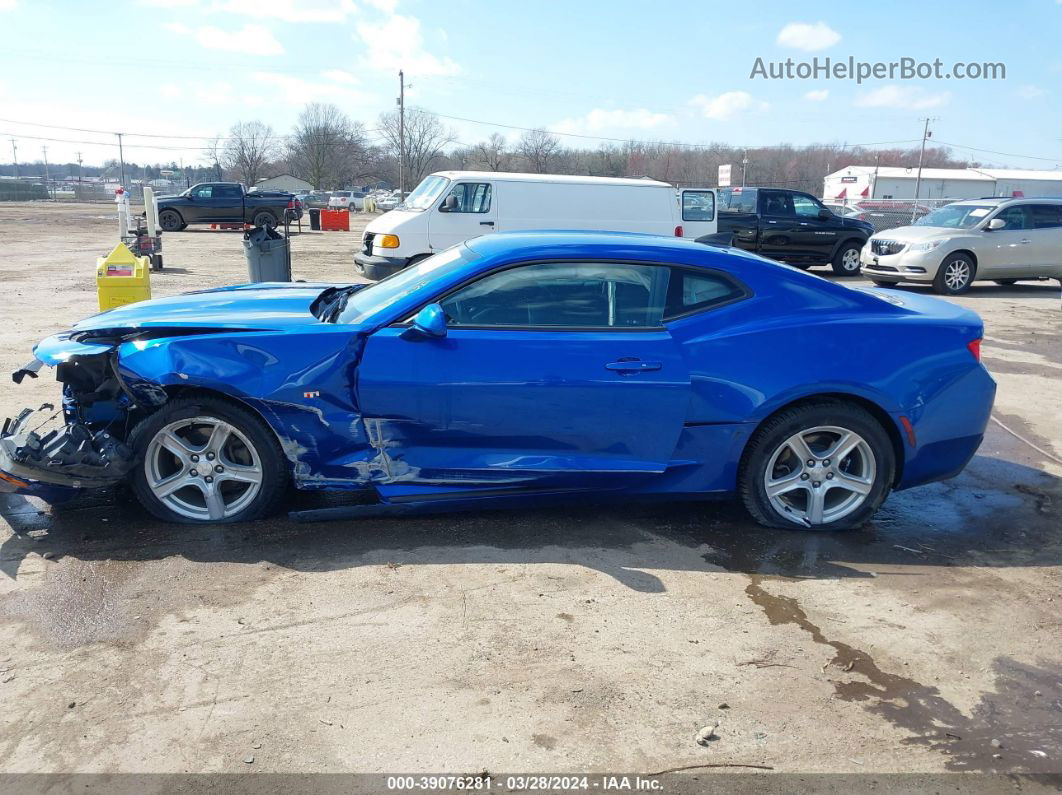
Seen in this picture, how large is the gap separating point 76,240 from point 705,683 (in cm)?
2590

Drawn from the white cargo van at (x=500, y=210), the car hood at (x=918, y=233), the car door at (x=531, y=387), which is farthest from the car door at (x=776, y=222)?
the car door at (x=531, y=387)

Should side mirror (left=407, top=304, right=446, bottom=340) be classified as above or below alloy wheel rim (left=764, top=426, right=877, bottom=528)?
above

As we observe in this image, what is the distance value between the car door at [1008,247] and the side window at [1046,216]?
0.44ft

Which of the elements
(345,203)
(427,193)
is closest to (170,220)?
(427,193)

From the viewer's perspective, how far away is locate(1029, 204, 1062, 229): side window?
15.5m

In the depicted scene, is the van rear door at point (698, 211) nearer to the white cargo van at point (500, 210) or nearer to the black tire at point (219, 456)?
the white cargo van at point (500, 210)

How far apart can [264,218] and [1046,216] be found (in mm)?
24367

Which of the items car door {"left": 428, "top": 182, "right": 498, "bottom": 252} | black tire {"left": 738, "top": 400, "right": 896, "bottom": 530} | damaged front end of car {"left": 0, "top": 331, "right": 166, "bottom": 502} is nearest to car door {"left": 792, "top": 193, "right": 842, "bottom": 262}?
car door {"left": 428, "top": 182, "right": 498, "bottom": 252}

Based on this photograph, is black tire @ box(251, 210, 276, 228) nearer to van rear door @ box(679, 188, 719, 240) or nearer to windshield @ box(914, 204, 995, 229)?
van rear door @ box(679, 188, 719, 240)

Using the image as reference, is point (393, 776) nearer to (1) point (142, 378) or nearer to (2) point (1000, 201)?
(1) point (142, 378)

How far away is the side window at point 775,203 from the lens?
17406mm

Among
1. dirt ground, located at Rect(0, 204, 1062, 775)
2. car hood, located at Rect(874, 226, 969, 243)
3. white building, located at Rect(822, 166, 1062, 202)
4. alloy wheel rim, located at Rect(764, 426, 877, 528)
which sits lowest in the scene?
dirt ground, located at Rect(0, 204, 1062, 775)

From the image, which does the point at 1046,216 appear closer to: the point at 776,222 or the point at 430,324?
the point at 776,222

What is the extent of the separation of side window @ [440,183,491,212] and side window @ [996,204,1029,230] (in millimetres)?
9533
